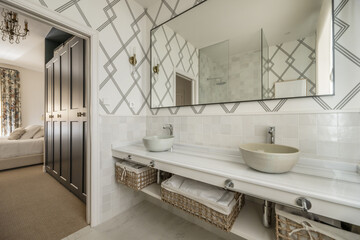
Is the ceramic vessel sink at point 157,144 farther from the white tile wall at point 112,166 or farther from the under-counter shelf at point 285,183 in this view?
the white tile wall at point 112,166

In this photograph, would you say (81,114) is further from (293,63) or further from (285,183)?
(293,63)

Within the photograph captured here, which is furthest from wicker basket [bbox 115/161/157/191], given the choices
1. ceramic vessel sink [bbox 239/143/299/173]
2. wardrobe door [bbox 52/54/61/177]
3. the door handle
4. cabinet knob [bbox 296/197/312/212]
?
wardrobe door [bbox 52/54/61/177]

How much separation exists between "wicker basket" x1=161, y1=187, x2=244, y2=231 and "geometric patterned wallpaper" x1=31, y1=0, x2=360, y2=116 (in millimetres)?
765

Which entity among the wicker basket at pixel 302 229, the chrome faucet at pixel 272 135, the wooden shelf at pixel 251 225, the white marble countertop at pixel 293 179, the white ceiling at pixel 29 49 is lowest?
the wooden shelf at pixel 251 225

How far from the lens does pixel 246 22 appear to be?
1.30 meters

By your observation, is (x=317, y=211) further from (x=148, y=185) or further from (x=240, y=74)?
(x=148, y=185)

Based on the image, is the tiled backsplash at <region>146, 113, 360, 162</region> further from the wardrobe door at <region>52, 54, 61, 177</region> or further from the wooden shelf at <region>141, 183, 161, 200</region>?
the wardrobe door at <region>52, 54, 61, 177</region>

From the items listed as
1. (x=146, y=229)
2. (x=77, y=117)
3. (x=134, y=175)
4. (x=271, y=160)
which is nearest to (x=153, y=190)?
(x=134, y=175)

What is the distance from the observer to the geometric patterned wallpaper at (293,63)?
3.34 feet

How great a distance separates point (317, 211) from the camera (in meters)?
0.64

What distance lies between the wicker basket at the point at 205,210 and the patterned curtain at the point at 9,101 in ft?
19.8

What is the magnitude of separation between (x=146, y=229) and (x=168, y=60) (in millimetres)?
1849

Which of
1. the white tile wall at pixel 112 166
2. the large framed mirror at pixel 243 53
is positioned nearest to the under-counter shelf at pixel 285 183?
the large framed mirror at pixel 243 53

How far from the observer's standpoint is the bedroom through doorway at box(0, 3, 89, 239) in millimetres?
1548
